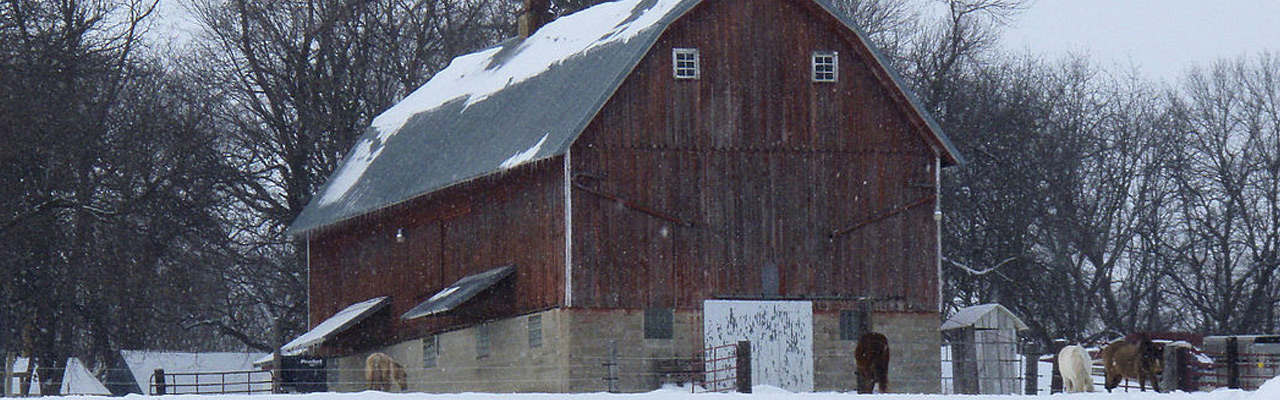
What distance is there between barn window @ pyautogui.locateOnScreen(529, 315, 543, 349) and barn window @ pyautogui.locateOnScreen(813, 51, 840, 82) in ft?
18.8

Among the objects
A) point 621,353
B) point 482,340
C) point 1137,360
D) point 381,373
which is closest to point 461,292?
point 482,340

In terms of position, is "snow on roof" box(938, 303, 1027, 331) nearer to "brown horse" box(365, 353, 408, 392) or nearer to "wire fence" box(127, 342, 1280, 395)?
"wire fence" box(127, 342, 1280, 395)

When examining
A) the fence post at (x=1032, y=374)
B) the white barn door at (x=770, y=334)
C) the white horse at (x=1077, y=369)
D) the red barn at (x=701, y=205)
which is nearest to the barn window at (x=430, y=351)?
the red barn at (x=701, y=205)

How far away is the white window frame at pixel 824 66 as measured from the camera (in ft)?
120

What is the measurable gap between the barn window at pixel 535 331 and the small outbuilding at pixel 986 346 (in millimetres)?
6638

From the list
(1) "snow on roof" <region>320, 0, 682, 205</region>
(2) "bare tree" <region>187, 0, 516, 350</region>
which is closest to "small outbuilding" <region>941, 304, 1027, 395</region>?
(1) "snow on roof" <region>320, 0, 682, 205</region>

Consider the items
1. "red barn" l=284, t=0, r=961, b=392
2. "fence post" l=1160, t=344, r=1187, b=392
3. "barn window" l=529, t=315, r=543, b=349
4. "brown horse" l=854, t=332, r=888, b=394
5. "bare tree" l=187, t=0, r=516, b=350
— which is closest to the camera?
"fence post" l=1160, t=344, r=1187, b=392

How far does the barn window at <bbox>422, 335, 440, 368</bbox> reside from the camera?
40.8 meters

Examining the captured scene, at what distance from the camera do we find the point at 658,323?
35.6m

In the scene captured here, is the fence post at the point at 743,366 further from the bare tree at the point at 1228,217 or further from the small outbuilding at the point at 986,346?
the bare tree at the point at 1228,217

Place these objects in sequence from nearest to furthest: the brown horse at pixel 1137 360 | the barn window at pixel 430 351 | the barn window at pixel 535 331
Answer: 1. the brown horse at pixel 1137 360
2. the barn window at pixel 535 331
3. the barn window at pixel 430 351

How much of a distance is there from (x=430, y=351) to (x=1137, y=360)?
48.4 ft

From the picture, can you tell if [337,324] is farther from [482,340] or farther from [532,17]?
[532,17]

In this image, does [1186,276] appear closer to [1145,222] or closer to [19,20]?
[1145,222]
